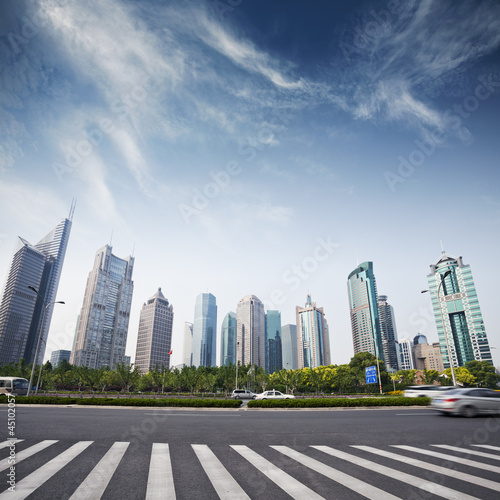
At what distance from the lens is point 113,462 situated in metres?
5.84

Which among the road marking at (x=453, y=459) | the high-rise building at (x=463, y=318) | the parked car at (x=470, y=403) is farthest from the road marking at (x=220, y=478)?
the high-rise building at (x=463, y=318)

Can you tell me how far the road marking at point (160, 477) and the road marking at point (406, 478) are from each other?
11.3 ft

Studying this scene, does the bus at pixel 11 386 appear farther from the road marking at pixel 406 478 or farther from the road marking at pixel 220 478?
the road marking at pixel 406 478

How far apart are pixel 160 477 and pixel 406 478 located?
393 cm

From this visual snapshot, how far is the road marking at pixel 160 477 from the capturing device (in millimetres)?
4285

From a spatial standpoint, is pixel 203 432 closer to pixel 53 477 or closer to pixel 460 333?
pixel 53 477

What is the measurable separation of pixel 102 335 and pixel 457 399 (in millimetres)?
199249

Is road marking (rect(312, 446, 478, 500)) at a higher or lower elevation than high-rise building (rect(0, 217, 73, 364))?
lower

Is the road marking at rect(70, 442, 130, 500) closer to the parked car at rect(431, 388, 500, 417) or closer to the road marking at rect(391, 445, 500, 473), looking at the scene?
the road marking at rect(391, 445, 500, 473)

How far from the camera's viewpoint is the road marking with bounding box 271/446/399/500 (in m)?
4.26

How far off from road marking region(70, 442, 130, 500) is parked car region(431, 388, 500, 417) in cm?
1381

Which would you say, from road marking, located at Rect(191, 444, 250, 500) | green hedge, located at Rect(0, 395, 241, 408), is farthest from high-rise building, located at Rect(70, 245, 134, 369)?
road marking, located at Rect(191, 444, 250, 500)

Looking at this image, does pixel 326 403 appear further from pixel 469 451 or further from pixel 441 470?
pixel 441 470

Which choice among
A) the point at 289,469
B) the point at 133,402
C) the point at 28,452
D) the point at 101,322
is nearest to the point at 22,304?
the point at 101,322
